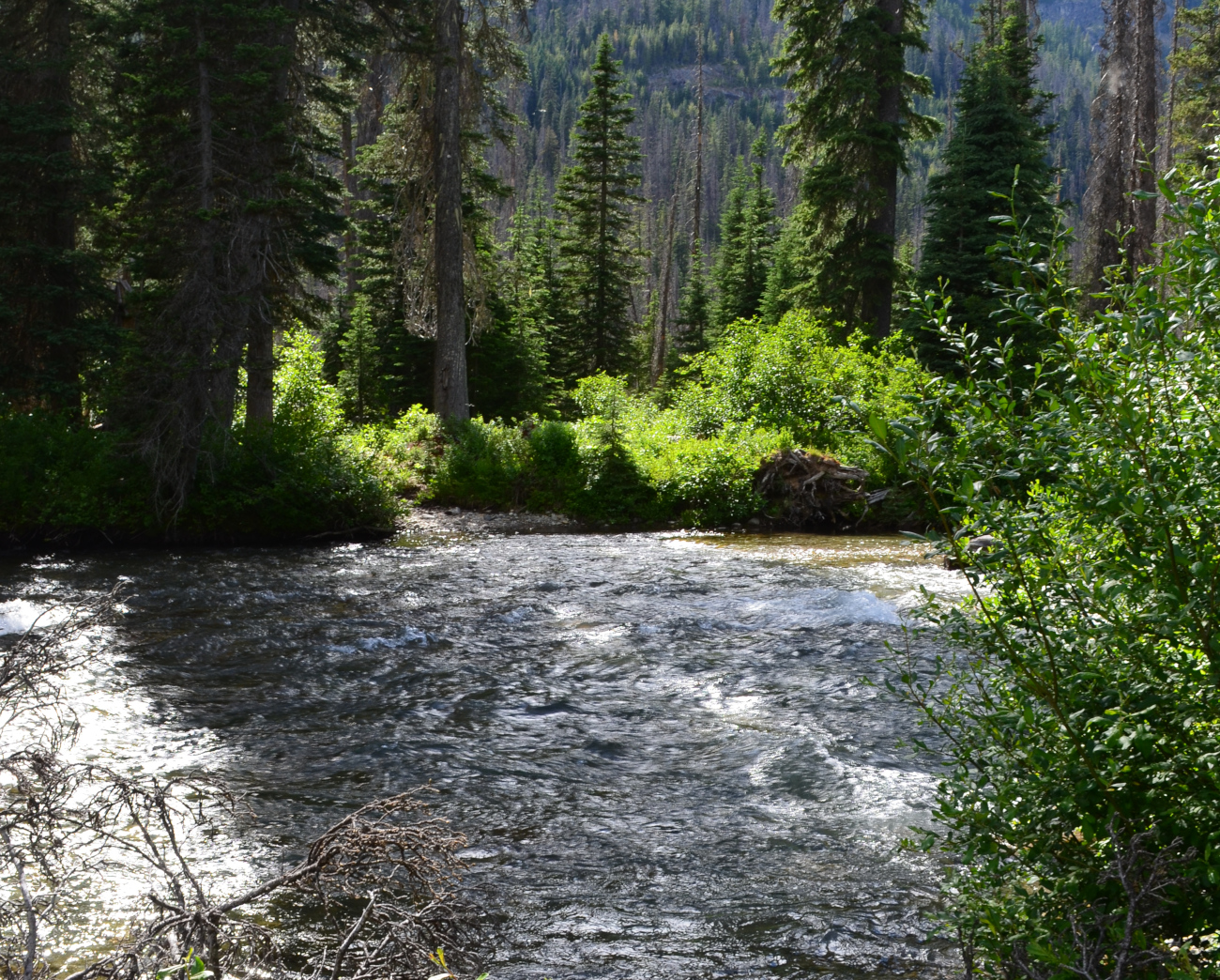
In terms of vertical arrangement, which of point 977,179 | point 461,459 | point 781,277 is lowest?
point 461,459

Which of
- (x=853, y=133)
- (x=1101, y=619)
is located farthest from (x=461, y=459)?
(x=1101, y=619)

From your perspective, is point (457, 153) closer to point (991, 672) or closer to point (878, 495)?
point (878, 495)

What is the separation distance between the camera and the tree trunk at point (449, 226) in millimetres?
20016

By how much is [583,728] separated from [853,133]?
1870cm

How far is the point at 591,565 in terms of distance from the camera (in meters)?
12.8

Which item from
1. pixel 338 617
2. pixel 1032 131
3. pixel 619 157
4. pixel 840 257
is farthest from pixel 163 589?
pixel 619 157

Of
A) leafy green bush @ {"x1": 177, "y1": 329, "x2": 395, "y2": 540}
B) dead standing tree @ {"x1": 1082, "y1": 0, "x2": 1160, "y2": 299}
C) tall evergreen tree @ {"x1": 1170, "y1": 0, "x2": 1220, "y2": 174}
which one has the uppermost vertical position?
tall evergreen tree @ {"x1": 1170, "y1": 0, "x2": 1220, "y2": 174}

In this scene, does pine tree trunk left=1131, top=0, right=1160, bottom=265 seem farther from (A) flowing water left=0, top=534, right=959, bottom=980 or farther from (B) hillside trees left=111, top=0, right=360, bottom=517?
(B) hillside trees left=111, top=0, right=360, bottom=517

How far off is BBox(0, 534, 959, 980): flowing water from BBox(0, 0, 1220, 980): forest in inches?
16.7

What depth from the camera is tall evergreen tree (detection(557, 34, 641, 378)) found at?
3381cm

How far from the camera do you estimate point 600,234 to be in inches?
1336

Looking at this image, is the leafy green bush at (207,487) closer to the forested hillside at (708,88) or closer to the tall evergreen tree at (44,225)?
the tall evergreen tree at (44,225)

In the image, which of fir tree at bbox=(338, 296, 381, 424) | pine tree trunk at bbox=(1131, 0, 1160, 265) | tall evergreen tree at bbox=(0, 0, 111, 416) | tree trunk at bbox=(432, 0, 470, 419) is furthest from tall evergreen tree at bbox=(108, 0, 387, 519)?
pine tree trunk at bbox=(1131, 0, 1160, 265)

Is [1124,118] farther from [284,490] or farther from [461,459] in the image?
[284,490]
